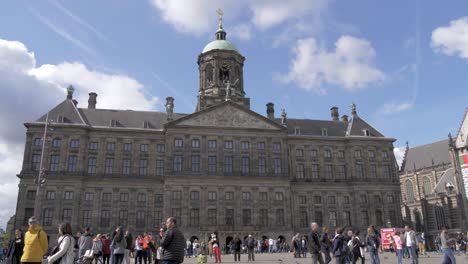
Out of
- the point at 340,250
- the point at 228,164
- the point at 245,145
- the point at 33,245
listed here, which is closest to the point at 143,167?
the point at 228,164

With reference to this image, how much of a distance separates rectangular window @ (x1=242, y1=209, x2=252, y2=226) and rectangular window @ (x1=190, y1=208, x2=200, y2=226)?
18.1 ft

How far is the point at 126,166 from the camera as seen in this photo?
161 feet

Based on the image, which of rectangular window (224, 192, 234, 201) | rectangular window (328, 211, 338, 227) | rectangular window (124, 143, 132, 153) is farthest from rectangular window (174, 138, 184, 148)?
rectangular window (328, 211, 338, 227)

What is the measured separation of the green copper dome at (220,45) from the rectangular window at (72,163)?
2344 cm

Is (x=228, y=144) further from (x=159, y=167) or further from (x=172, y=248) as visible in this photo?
(x=172, y=248)

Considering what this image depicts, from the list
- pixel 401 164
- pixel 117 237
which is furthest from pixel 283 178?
pixel 401 164

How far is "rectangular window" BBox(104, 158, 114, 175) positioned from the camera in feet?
159

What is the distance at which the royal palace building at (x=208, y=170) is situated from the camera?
152 ft

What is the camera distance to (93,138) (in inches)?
1927

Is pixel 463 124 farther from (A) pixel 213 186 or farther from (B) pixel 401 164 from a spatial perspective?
(A) pixel 213 186

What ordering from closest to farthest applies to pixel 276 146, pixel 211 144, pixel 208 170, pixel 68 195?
pixel 68 195
pixel 208 170
pixel 211 144
pixel 276 146

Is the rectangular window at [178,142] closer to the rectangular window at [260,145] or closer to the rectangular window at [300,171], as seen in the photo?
the rectangular window at [260,145]

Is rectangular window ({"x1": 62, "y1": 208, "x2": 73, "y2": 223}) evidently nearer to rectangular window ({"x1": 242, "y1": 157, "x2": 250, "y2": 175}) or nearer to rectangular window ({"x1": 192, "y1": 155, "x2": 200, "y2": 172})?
rectangular window ({"x1": 192, "y1": 155, "x2": 200, "y2": 172})

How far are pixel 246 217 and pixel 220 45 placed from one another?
24880 millimetres
